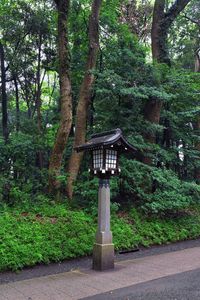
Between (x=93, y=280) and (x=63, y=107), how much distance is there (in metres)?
5.14

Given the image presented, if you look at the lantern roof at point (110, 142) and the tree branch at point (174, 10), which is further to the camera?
the tree branch at point (174, 10)

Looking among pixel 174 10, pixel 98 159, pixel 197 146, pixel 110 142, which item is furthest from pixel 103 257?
pixel 174 10

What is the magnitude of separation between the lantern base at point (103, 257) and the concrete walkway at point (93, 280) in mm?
146

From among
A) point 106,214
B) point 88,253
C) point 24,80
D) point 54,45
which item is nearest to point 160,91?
point 106,214

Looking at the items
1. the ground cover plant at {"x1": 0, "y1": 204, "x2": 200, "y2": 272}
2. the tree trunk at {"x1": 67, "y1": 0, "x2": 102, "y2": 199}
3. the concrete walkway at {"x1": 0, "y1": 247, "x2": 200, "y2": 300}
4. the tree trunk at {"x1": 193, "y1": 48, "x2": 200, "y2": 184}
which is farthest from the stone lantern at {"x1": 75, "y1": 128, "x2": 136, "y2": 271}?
the tree trunk at {"x1": 193, "y1": 48, "x2": 200, "y2": 184}

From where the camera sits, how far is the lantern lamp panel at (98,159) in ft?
21.3

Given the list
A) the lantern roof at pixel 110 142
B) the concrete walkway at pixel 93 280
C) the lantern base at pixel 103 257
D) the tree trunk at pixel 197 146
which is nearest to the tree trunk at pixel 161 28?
the tree trunk at pixel 197 146

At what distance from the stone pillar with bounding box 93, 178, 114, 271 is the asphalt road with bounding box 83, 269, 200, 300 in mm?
1098

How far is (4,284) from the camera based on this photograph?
5.53 meters

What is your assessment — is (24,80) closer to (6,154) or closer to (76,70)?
(76,70)

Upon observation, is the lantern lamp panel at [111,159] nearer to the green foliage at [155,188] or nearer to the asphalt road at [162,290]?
the asphalt road at [162,290]

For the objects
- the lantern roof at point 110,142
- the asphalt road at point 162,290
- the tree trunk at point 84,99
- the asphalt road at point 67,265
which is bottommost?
the asphalt road at point 67,265

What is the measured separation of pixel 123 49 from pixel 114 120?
88.1 inches

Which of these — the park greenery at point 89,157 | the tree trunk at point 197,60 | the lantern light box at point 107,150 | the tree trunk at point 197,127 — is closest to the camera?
the lantern light box at point 107,150
